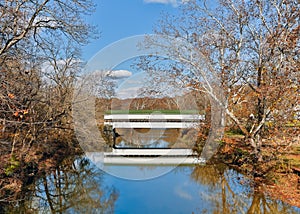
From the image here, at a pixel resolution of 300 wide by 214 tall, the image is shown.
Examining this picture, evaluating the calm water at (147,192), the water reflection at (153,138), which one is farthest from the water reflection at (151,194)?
the water reflection at (153,138)

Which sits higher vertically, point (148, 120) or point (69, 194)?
point (148, 120)

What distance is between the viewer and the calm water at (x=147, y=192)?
3.88m

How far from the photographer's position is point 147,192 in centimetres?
454

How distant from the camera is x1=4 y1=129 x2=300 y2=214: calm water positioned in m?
3.88

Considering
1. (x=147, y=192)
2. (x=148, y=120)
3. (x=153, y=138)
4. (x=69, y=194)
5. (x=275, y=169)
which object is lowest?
(x=69, y=194)

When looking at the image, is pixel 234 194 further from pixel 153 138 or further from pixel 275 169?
pixel 153 138

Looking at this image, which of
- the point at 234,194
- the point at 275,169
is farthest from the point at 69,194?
the point at 275,169

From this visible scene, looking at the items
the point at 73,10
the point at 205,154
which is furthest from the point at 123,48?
the point at 205,154

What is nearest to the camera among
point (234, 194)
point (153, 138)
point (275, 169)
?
point (234, 194)

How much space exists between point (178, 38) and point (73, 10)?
2.69m

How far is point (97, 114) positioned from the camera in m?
6.02

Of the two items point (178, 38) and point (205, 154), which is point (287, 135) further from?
point (178, 38)

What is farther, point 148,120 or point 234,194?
point 148,120

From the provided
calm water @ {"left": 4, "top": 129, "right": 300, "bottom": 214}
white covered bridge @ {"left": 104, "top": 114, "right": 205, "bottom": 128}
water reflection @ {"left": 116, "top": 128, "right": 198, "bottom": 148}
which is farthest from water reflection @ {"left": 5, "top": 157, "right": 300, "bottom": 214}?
white covered bridge @ {"left": 104, "top": 114, "right": 205, "bottom": 128}
